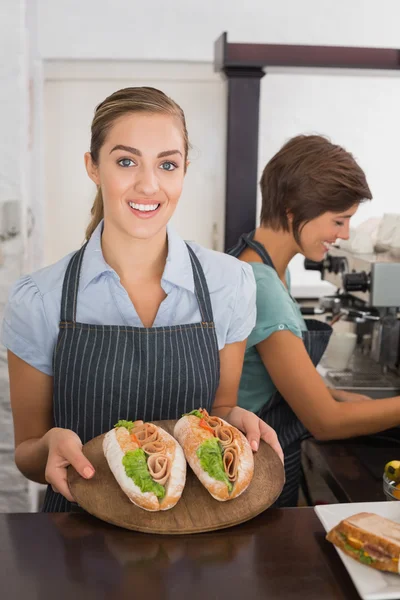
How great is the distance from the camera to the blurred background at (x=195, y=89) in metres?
4.02

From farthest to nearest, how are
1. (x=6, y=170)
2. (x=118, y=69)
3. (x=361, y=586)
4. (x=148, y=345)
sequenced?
(x=118, y=69), (x=6, y=170), (x=148, y=345), (x=361, y=586)

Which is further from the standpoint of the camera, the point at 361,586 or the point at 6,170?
the point at 6,170

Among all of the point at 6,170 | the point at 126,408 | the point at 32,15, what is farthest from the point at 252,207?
the point at 32,15

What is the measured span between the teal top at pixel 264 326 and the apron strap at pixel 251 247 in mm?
85

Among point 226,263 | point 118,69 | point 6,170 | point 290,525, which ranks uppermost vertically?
point 118,69

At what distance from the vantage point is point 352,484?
156 cm

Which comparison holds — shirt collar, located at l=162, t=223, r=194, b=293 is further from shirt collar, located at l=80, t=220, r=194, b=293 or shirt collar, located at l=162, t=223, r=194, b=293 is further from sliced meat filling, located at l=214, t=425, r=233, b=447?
sliced meat filling, located at l=214, t=425, r=233, b=447

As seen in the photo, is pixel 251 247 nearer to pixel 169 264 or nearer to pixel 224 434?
pixel 169 264

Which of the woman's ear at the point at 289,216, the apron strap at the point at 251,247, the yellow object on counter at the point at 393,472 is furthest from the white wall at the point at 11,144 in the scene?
the yellow object on counter at the point at 393,472

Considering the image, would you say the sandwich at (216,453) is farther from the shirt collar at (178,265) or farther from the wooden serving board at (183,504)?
the shirt collar at (178,265)

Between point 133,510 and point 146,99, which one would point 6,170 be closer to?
point 146,99

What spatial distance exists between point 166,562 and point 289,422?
983 millimetres

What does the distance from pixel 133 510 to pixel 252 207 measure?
1.20 meters

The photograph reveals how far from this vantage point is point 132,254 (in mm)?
1489
